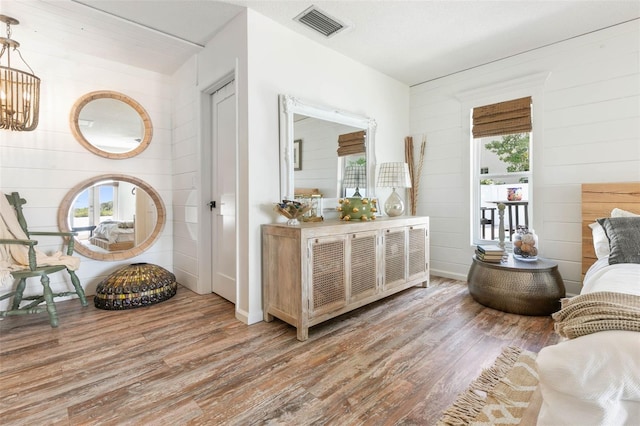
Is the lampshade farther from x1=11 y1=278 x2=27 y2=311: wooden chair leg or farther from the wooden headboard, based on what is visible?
x1=11 y1=278 x2=27 y2=311: wooden chair leg

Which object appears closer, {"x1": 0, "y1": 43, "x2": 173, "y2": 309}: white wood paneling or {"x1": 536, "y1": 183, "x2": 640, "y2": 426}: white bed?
{"x1": 536, "y1": 183, "x2": 640, "y2": 426}: white bed

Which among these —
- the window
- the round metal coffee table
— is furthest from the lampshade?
the round metal coffee table

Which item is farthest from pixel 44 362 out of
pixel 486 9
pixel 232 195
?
pixel 486 9

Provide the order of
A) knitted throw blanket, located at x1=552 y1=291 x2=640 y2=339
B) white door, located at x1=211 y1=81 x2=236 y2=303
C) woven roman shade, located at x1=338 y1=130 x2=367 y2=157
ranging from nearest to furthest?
knitted throw blanket, located at x1=552 y1=291 x2=640 y2=339, white door, located at x1=211 y1=81 x2=236 y2=303, woven roman shade, located at x1=338 y1=130 x2=367 y2=157

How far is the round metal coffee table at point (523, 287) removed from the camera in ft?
8.30

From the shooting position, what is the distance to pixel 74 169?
10.1ft

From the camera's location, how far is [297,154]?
278 cm

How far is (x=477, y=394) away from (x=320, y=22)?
2882 millimetres

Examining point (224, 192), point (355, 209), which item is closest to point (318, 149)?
point (355, 209)

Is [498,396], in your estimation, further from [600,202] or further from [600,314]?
[600,202]

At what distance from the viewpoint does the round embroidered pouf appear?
277 centimetres

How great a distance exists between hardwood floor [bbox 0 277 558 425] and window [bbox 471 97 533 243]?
1.23 metres

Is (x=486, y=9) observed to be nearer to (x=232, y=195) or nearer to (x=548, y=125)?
(x=548, y=125)

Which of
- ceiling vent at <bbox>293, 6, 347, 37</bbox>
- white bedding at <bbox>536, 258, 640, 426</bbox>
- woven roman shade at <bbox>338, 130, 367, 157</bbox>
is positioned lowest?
white bedding at <bbox>536, 258, 640, 426</bbox>
